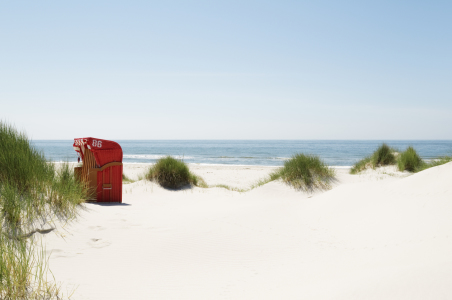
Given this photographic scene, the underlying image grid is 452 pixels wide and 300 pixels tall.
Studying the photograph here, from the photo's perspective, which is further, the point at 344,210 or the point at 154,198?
the point at 154,198

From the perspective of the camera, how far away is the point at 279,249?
172 inches

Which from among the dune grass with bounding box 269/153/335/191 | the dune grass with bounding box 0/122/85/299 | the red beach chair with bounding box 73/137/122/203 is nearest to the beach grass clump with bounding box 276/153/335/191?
the dune grass with bounding box 269/153/335/191

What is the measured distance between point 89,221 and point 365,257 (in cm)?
418

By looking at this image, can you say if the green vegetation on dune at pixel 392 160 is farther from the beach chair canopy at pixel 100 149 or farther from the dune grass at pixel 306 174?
the beach chair canopy at pixel 100 149

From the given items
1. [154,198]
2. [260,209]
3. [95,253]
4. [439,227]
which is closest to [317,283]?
[439,227]

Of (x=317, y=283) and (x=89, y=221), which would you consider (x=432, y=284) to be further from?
(x=89, y=221)

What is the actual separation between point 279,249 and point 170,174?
6.71 metres

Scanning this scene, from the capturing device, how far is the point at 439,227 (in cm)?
427

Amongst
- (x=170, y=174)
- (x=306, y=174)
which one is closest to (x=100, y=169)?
(x=170, y=174)

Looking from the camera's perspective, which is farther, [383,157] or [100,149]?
[383,157]

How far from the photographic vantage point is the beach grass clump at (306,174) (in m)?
9.13

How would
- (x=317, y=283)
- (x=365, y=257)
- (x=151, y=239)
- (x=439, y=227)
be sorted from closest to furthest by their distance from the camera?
(x=317, y=283) < (x=365, y=257) < (x=439, y=227) < (x=151, y=239)

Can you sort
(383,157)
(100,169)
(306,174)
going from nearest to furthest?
(100,169) < (306,174) < (383,157)

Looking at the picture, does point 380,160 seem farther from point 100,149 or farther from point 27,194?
point 27,194
